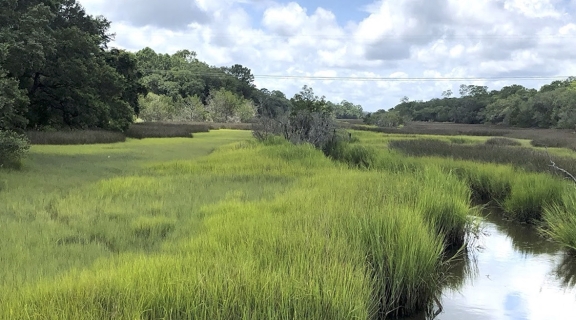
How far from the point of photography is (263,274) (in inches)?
171

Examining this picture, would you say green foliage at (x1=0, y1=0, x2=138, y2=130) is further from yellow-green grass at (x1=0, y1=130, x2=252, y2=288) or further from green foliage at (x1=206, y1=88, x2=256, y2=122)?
green foliage at (x1=206, y1=88, x2=256, y2=122)

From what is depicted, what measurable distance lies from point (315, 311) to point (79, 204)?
20.0 feet

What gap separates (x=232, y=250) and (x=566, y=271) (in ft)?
21.5

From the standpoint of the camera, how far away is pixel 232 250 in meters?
5.28

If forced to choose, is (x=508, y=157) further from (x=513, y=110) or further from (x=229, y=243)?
(x=513, y=110)

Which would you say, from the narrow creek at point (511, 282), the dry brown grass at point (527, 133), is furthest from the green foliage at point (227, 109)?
the narrow creek at point (511, 282)

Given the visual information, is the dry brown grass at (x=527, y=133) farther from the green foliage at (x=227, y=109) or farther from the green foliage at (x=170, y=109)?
the green foliage at (x=227, y=109)

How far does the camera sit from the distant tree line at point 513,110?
55.7 m

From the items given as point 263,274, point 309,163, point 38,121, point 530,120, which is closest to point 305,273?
point 263,274

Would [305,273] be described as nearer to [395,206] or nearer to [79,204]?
[395,206]

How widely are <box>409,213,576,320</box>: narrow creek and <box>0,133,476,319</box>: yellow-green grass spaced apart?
1.62 feet

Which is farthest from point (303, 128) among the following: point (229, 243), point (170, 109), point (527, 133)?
point (170, 109)

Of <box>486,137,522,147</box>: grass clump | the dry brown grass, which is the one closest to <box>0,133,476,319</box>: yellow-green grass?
<box>486,137,522,147</box>: grass clump

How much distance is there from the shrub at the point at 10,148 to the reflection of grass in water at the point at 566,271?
500 inches
